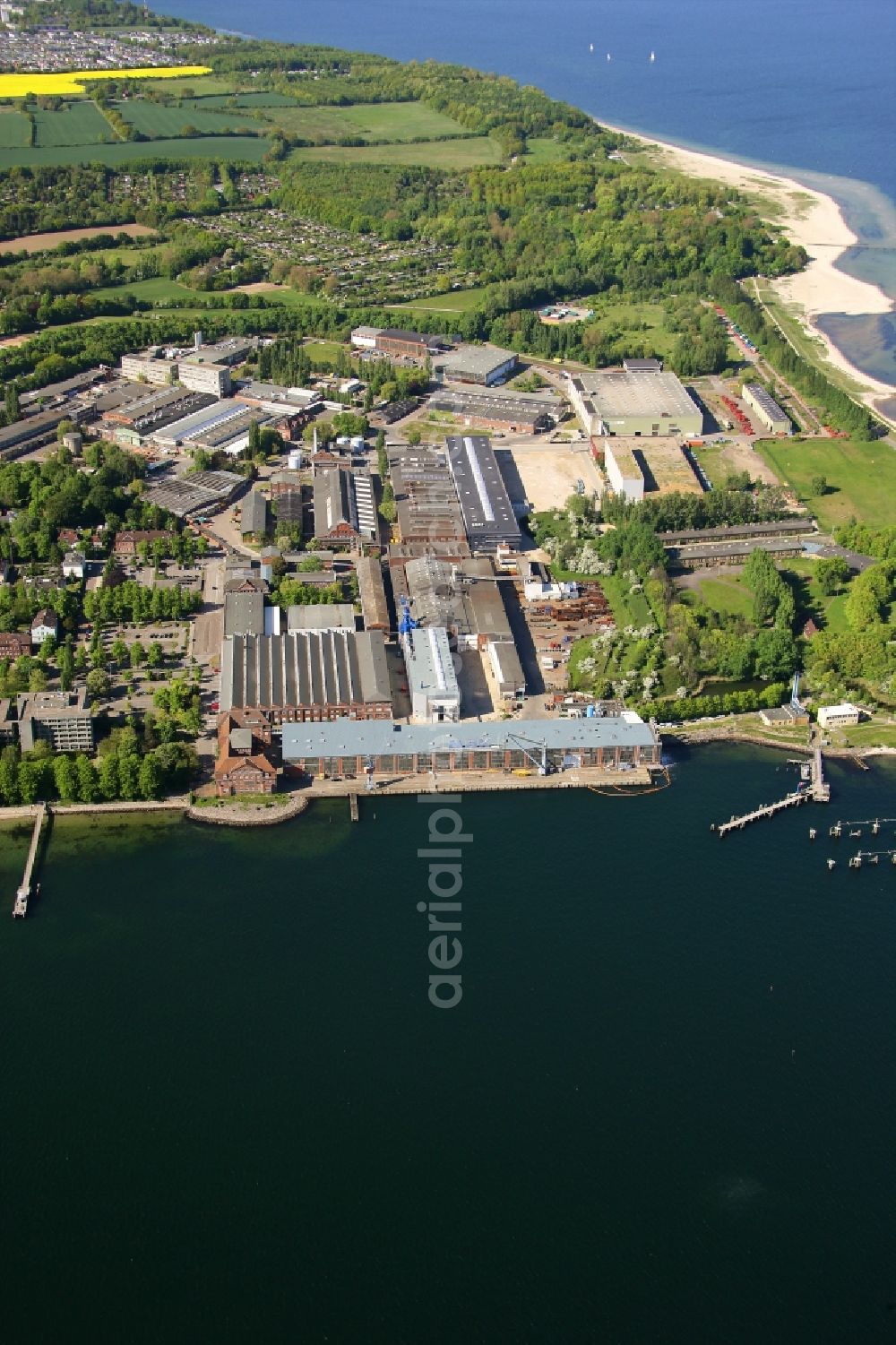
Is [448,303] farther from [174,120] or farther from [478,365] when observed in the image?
[174,120]

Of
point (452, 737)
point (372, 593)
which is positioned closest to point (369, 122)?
point (372, 593)

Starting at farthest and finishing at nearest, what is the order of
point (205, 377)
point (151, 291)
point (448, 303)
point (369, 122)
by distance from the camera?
point (369, 122) < point (448, 303) < point (151, 291) < point (205, 377)

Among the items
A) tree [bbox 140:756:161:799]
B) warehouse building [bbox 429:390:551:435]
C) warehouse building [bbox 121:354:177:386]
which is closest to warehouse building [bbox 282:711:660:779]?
tree [bbox 140:756:161:799]

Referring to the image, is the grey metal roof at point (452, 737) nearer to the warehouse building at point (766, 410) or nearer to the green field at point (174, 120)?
the warehouse building at point (766, 410)

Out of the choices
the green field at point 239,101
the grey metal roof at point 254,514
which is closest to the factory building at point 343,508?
the grey metal roof at point 254,514

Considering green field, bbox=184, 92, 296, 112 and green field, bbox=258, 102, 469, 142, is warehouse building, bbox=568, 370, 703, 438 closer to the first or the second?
green field, bbox=258, 102, 469, 142

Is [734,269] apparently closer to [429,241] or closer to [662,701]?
[429,241]

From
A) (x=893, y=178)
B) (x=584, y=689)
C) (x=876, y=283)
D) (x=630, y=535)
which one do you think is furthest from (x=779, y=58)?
(x=584, y=689)
